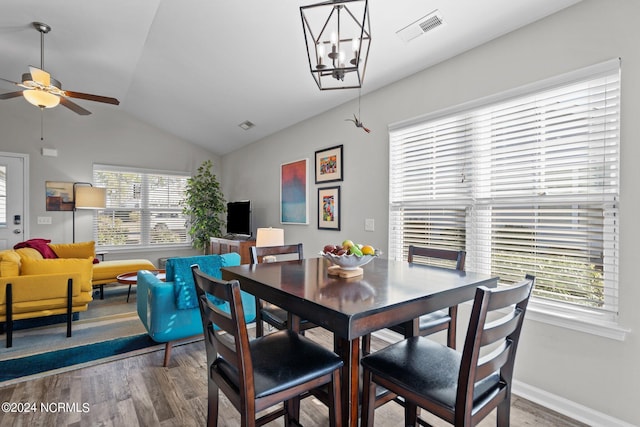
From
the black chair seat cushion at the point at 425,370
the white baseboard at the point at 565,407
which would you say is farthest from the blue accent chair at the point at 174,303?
the white baseboard at the point at 565,407

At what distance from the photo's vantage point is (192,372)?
8.08 ft

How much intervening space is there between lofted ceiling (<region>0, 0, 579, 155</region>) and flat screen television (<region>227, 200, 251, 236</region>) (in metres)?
1.21

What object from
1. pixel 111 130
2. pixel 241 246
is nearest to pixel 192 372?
pixel 241 246

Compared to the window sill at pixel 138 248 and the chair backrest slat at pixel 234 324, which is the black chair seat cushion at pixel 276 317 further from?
the window sill at pixel 138 248

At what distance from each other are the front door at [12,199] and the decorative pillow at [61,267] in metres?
2.77

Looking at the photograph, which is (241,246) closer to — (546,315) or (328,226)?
(328,226)

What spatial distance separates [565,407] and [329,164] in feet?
9.66

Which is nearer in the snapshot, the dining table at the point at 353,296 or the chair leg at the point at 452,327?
the dining table at the point at 353,296

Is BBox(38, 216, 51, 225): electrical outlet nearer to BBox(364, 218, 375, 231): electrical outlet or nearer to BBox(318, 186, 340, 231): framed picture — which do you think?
BBox(318, 186, 340, 231): framed picture

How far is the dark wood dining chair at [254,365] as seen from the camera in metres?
1.15

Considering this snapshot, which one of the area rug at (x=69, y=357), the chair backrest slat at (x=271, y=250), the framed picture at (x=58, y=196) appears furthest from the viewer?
the framed picture at (x=58, y=196)

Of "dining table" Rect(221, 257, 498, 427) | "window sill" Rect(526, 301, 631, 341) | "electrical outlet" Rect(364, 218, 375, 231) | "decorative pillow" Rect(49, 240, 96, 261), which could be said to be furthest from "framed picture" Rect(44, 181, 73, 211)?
"window sill" Rect(526, 301, 631, 341)

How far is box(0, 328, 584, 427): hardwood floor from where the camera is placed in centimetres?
189

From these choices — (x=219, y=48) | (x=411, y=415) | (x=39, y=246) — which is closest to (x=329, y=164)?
(x=219, y=48)
